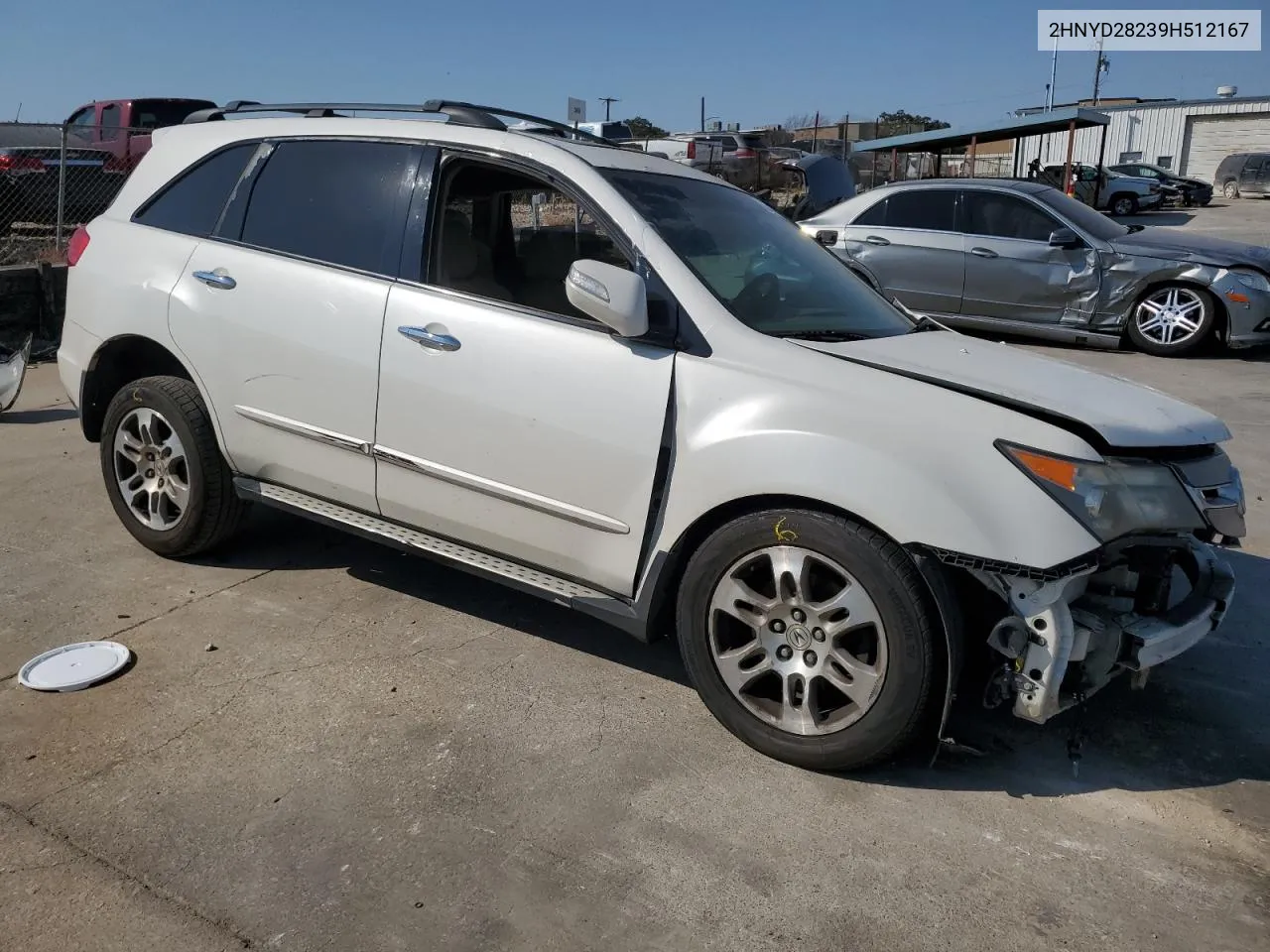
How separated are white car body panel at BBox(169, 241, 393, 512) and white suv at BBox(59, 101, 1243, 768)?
13mm

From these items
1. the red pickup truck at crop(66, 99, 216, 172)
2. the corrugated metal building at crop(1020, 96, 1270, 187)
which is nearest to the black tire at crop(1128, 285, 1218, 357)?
the red pickup truck at crop(66, 99, 216, 172)

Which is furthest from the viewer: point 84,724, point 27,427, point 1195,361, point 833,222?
point 833,222

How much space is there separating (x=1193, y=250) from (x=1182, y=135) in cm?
4694

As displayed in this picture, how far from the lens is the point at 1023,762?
3203 mm

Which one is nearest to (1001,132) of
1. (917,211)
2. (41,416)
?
(917,211)

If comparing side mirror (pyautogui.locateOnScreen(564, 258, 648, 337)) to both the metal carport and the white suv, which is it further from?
the metal carport

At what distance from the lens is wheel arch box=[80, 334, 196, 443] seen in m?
4.46

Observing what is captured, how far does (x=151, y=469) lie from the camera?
14.6 ft

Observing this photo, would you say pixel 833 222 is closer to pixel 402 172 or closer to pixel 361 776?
pixel 402 172

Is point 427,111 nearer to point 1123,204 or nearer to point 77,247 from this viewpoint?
point 77,247

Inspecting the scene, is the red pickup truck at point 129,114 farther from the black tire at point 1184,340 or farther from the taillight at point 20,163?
the black tire at point 1184,340

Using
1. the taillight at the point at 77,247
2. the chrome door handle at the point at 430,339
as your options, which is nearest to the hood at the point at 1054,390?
the chrome door handle at the point at 430,339

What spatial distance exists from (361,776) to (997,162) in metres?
36.6

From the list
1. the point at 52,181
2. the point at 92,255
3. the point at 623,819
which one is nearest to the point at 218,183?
the point at 92,255
